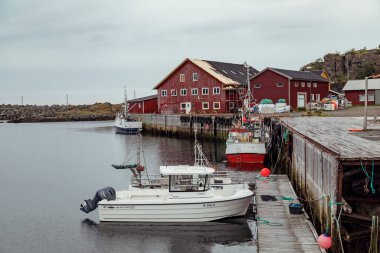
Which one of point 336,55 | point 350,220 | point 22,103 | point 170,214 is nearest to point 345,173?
point 350,220

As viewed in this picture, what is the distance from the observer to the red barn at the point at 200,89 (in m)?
63.8

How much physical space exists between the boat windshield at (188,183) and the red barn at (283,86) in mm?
38090

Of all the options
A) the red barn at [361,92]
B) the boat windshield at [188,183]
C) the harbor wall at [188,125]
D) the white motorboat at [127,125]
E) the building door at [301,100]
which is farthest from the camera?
the white motorboat at [127,125]

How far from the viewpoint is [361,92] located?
59.1m

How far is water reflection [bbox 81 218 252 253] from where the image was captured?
59.9 feet

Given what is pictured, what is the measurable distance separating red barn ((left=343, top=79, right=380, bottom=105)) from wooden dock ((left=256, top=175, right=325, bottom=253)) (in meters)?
40.7

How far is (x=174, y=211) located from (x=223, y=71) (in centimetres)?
5180

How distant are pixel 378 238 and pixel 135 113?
69.1 meters

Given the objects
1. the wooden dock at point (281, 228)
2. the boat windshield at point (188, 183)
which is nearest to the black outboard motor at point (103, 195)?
the boat windshield at point (188, 183)

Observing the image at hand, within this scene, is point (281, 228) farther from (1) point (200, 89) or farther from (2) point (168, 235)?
(1) point (200, 89)

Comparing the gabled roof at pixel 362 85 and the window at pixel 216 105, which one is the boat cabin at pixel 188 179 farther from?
the window at pixel 216 105

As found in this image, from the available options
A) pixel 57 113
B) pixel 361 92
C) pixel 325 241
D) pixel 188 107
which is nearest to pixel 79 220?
pixel 325 241

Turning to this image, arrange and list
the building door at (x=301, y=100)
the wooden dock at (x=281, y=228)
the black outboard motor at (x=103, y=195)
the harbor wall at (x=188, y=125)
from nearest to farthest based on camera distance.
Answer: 1. the wooden dock at (x=281, y=228)
2. the black outboard motor at (x=103, y=195)
3. the harbor wall at (x=188, y=125)
4. the building door at (x=301, y=100)

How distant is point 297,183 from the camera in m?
23.8
